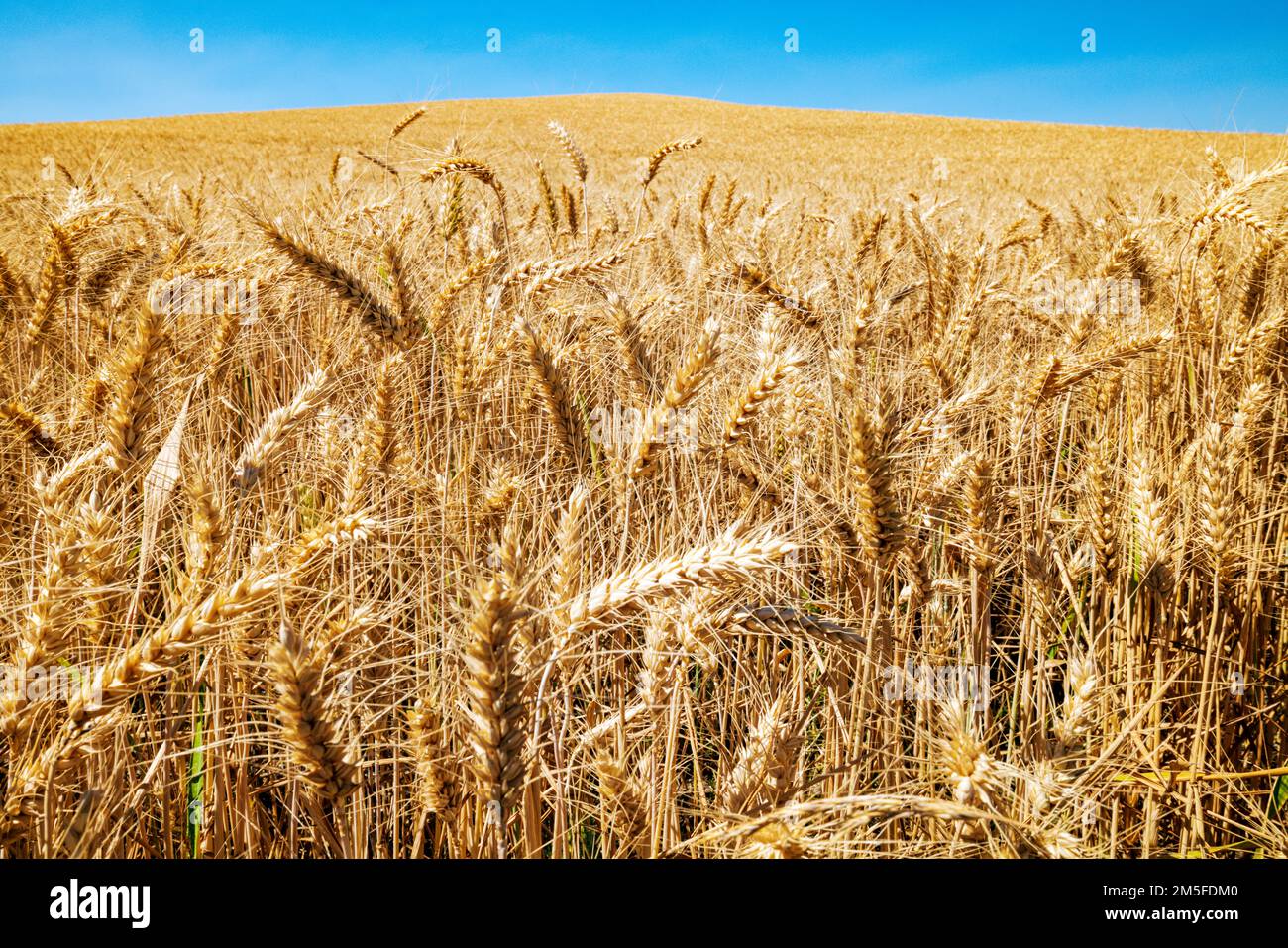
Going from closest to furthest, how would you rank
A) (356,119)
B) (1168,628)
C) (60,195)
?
(1168,628) < (60,195) < (356,119)

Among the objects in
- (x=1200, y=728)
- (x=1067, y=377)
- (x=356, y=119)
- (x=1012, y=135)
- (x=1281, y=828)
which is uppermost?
(x=356, y=119)

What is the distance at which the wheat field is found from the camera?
36.8 inches

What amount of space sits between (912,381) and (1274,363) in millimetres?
1045

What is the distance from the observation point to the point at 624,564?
1.45 meters

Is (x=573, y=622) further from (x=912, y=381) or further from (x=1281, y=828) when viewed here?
(x=912, y=381)

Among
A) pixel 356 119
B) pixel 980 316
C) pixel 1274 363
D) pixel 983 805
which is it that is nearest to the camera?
pixel 983 805

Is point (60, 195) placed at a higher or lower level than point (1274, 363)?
higher

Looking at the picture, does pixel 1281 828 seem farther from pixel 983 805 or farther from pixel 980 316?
pixel 980 316

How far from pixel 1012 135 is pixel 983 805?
3914 cm

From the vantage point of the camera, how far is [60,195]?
142 inches

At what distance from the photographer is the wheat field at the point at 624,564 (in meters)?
0.93

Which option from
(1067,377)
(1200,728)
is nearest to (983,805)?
(1200,728)

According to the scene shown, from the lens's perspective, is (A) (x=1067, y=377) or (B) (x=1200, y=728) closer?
(B) (x=1200, y=728)

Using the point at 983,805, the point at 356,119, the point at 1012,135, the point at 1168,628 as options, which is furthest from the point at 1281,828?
the point at 356,119
